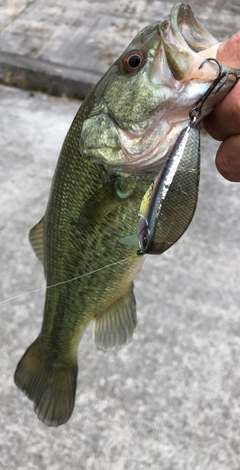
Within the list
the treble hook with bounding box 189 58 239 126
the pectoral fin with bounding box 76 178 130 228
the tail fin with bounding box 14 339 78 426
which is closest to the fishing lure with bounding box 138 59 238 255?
the treble hook with bounding box 189 58 239 126

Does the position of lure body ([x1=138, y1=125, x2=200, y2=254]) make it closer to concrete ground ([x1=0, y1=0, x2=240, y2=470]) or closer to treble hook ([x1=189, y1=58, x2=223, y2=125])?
treble hook ([x1=189, y1=58, x2=223, y2=125])

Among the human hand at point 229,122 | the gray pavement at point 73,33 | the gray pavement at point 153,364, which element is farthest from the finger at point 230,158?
the gray pavement at point 73,33

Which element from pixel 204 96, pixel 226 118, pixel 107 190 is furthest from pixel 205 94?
pixel 107 190

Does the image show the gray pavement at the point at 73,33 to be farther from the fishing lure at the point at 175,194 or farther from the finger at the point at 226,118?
the fishing lure at the point at 175,194

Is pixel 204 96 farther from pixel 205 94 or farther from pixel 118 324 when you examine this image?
pixel 118 324

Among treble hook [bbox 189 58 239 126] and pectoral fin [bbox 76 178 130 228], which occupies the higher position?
treble hook [bbox 189 58 239 126]

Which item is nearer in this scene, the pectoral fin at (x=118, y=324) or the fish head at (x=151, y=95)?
the fish head at (x=151, y=95)
